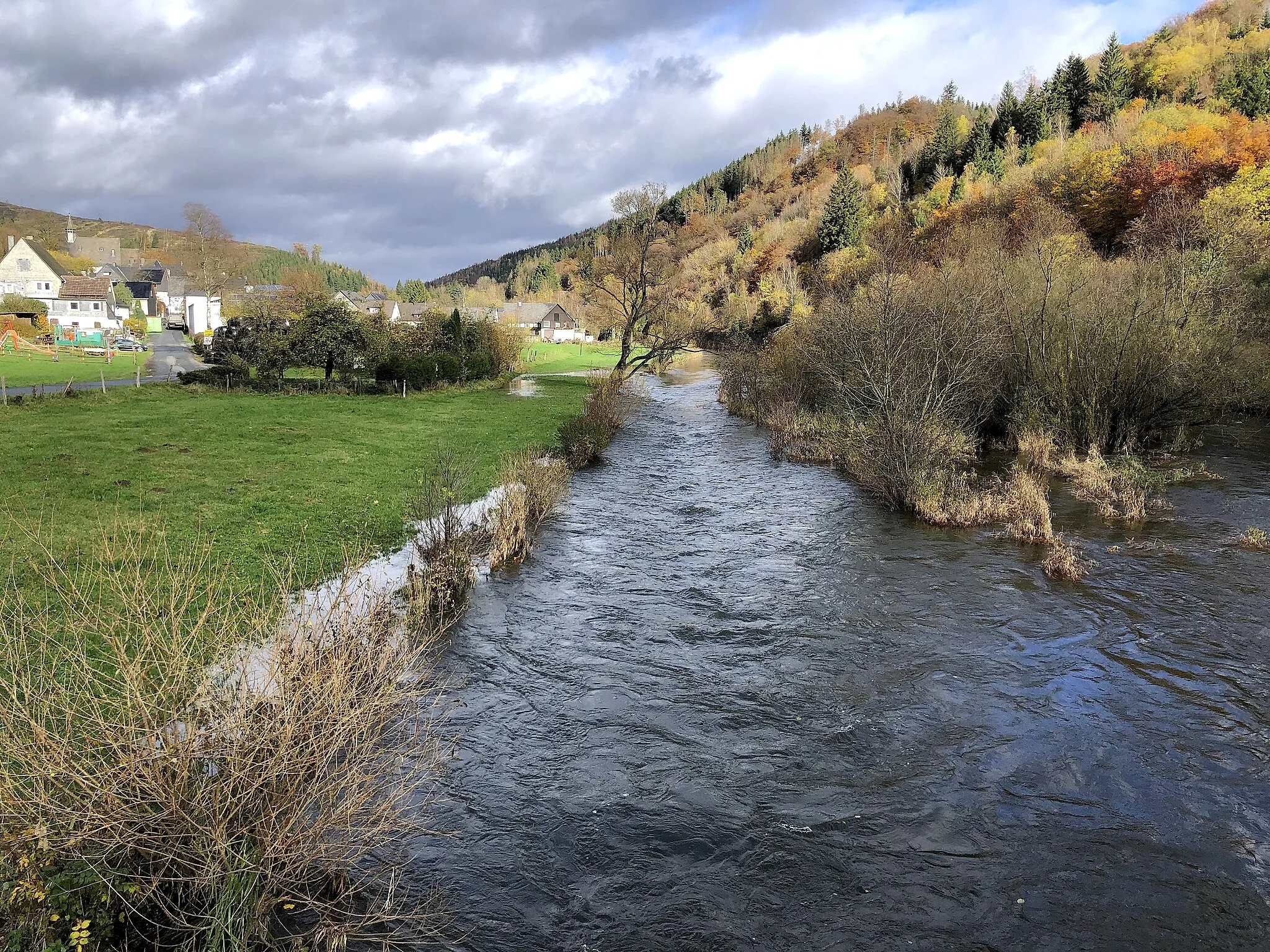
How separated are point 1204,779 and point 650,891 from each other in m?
6.21

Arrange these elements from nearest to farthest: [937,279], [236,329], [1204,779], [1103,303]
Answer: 1. [1204,779]
2. [1103,303]
3. [937,279]
4. [236,329]

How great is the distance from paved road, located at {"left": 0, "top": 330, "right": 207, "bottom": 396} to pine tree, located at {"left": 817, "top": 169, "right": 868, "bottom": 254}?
58190 millimetres

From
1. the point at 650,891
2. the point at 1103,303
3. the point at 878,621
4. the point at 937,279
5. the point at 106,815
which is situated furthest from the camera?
the point at 937,279

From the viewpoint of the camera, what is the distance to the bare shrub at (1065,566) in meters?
14.1

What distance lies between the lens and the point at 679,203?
526ft

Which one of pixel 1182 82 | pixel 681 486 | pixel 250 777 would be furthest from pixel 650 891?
pixel 1182 82

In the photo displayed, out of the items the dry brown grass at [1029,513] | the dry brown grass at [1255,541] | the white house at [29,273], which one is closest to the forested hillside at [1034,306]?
the dry brown grass at [1029,513]

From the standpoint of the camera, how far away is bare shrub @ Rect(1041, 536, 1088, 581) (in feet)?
46.3

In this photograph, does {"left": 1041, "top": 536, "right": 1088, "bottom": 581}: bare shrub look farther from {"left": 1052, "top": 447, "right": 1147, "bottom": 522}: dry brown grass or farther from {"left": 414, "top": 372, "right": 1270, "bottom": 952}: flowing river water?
{"left": 1052, "top": 447, "right": 1147, "bottom": 522}: dry brown grass

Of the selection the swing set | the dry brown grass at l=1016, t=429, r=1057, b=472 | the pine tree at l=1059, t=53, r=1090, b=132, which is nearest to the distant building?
the swing set

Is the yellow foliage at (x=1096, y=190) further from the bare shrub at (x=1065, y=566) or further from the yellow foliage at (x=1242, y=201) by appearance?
the bare shrub at (x=1065, y=566)

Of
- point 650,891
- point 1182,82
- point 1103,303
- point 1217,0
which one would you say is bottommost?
point 650,891

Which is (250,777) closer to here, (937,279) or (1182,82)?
(937,279)

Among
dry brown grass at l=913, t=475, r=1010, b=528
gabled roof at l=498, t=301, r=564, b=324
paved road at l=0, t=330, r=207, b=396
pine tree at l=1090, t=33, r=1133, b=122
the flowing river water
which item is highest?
pine tree at l=1090, t=33, r=1133, b=122
